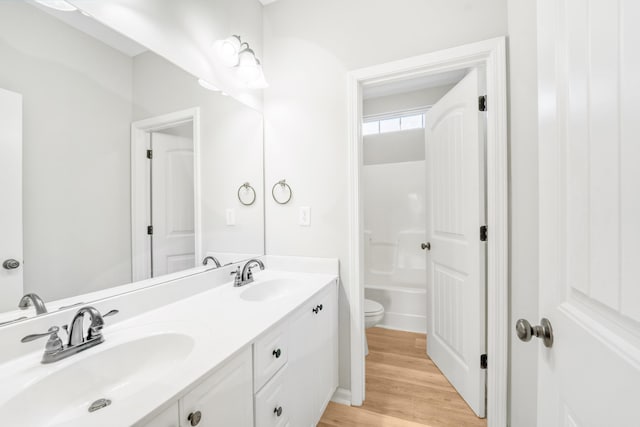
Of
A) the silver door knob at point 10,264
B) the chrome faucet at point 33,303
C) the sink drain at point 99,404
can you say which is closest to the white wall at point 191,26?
the silver door knob at point 10,264

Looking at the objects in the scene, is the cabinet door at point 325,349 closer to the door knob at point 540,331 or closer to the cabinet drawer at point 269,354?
the cabinet drawer at point 269,354

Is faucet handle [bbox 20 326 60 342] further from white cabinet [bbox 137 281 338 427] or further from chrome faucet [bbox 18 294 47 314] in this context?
white cabinet [bbox 137 281 338 427]

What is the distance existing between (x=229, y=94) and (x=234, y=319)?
50.9 inches

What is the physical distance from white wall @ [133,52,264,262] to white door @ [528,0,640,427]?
1.37 m

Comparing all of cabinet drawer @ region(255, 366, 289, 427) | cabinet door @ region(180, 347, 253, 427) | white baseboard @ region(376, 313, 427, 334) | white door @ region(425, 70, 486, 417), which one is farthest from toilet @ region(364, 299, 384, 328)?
cabinet door @ region(180, 347, 253, 427)

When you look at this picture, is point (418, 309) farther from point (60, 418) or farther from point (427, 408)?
point (60, 418)

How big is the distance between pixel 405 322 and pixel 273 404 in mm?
2043

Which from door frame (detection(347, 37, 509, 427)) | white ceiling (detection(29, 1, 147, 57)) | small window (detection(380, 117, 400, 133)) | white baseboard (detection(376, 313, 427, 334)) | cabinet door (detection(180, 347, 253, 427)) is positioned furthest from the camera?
small window (detection(380, 117, 400, 133))

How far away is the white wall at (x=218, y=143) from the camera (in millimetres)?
1175

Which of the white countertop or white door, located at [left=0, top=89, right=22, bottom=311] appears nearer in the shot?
the white countertop

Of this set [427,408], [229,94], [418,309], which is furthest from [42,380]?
[418,309]

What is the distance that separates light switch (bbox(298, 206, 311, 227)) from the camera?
181 centimetres

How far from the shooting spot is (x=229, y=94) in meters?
1.65

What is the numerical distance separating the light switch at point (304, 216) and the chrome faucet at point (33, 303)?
125 cm
